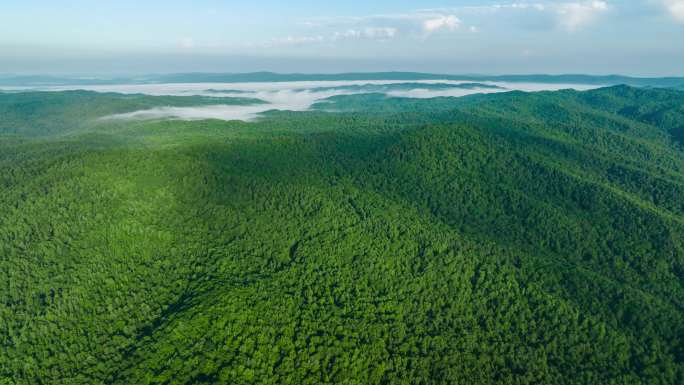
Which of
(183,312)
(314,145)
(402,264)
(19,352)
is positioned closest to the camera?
(19,352)

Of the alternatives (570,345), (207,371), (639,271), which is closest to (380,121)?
(639,271)

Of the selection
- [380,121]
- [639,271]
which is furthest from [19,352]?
[380,121]

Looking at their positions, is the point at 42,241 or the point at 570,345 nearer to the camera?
the point at 570,345

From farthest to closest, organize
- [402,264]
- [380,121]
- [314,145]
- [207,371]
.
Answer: [380,121], [314,145], [402,264], [207,371]

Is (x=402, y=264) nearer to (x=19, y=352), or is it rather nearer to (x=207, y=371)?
(x=207, y=371)

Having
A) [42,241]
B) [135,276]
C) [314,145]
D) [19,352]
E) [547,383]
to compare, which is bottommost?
[547,383]

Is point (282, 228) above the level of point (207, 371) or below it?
above
